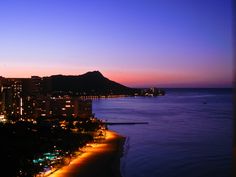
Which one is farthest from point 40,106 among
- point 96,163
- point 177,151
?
point 96,163

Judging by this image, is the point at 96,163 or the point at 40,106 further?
the point at 40,106

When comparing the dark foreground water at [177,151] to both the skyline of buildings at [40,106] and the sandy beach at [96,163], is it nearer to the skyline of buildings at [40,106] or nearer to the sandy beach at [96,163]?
the sandy beach at [96,163]

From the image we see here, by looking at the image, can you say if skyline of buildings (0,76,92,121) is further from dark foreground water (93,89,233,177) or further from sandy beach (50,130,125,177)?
sandy beach (50,130,125,177)

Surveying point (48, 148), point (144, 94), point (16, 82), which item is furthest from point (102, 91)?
point (48, 148)

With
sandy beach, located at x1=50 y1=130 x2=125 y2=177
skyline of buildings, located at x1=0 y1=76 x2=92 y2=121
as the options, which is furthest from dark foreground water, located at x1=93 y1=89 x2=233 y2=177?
skyline of buildings, located at x1=0 y1=76 x2=92 y2=121

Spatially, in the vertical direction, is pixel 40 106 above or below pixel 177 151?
above

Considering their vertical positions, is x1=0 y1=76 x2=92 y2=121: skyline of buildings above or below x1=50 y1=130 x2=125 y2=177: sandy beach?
above

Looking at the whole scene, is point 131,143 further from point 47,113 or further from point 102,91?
point 102,91

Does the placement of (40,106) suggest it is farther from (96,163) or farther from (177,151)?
(96,163)

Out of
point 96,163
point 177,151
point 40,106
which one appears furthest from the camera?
point 40,106
